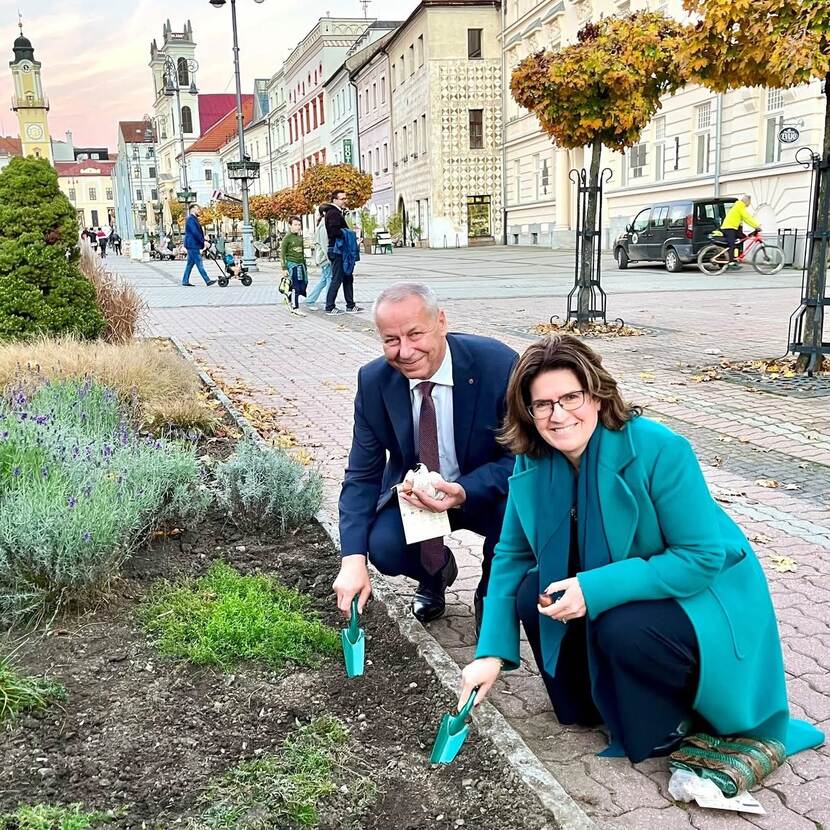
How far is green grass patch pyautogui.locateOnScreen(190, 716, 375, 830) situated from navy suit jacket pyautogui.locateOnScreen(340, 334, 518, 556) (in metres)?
0.75

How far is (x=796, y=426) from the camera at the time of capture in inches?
274

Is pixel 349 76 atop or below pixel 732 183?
atop

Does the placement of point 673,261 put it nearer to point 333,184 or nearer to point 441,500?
point 441,500

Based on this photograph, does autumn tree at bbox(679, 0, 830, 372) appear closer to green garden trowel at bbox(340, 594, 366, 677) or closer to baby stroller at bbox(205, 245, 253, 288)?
green garden trowel at bbox(340, 594, 366, 677)

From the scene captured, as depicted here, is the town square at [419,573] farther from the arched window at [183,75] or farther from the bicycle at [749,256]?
the arched window at [183,75]

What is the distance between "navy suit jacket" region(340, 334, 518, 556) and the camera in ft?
10.8

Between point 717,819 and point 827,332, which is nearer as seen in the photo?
point 717,819

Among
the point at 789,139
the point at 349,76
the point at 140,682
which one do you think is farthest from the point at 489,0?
the point at 140,682

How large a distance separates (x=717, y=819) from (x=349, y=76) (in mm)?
63771

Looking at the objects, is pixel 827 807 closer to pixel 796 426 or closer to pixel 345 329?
pixel 796 426

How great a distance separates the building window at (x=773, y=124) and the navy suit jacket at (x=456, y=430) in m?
22.7

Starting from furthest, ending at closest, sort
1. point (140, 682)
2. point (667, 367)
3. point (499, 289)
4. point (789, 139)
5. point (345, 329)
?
point (789, 139), point (499, 289), point (345, 329), point (667, 367), point (140, 682)

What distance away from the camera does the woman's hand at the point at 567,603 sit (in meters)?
2.49

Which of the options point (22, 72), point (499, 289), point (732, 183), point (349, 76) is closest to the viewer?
point (499, 289)
